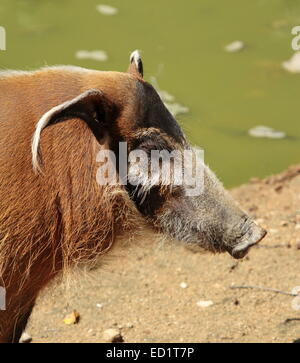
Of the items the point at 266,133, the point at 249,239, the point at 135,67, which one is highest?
the point at 135,67

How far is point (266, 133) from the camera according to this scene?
7121 mm

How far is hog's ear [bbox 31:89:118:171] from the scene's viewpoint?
10.5ft

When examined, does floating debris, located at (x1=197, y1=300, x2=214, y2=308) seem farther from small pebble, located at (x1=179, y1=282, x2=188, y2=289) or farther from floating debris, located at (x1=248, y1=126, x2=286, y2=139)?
floating debris, located at (x1=248, y1=126, x2=286, y2=139)

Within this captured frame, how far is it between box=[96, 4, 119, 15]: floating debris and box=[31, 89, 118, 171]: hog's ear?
5.79 metres

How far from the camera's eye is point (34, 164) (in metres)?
3.30

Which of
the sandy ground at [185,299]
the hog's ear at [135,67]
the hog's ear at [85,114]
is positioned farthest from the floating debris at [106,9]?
the hog's ear at [85,114]

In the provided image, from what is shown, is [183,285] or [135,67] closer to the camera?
[135,67]

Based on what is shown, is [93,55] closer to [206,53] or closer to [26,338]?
[206,53]

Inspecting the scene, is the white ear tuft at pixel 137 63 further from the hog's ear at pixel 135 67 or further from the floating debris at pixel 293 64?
the floating debris at pixel 293 64

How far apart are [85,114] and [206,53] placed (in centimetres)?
505

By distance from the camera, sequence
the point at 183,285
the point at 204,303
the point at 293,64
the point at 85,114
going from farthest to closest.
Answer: the point at 293,64
the point at 183,285
the point at 204,303
the point at 85,114

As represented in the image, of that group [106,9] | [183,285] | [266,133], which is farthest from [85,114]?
[106,9]

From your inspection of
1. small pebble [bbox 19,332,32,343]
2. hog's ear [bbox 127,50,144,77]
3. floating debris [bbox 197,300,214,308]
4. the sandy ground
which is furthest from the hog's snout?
small pebble [bbox 19,332,32,343]

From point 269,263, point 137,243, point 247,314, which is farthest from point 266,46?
point 137,243
